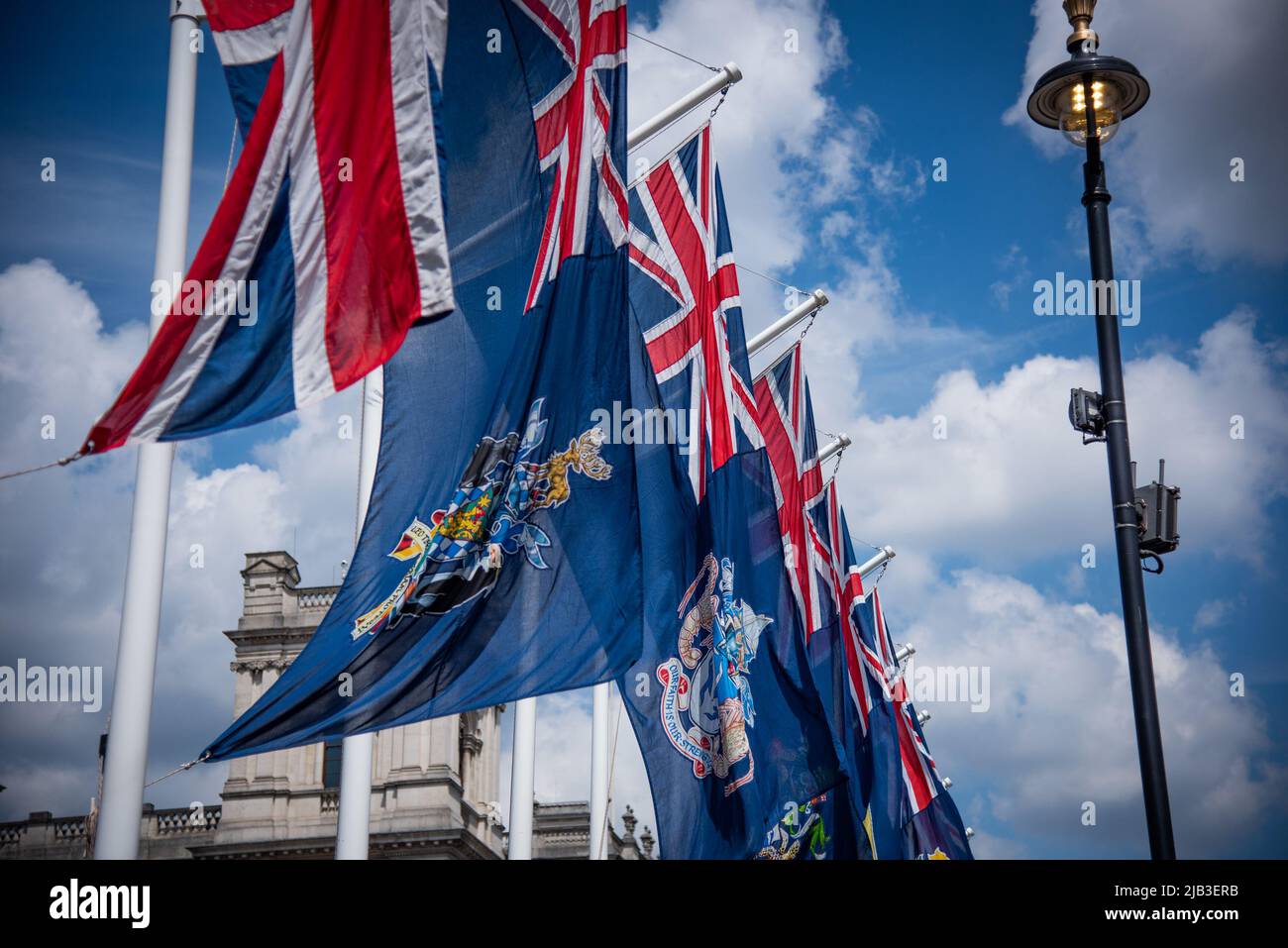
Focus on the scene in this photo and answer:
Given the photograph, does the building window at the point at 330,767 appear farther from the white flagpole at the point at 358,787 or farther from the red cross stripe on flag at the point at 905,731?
the white flagpole at the point at 358,787

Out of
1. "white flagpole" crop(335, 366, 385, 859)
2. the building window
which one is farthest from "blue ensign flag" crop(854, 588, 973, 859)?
the building window

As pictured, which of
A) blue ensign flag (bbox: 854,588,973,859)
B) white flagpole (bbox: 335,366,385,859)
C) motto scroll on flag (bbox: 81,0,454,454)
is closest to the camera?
motto scroll on flag (bbox: 81,0,454,454)

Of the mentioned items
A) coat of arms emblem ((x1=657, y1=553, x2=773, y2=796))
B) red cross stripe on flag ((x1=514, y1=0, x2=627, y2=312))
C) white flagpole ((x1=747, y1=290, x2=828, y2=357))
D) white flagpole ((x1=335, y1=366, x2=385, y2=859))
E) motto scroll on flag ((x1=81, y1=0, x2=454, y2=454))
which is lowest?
white flagpole ((x1=335, y1=366, x2=385, y2=859))

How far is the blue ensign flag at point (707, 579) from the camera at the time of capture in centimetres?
1300

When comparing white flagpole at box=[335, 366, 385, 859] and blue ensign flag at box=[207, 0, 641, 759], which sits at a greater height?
blue ensign flag at box=[207, 0, 641, 759]

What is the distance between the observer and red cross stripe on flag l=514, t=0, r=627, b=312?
10672 millimetres

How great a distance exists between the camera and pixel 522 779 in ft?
56.4

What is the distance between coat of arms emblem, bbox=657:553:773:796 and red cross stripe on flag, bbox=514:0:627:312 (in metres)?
3.84

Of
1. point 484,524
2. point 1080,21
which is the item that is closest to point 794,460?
point 1080,21

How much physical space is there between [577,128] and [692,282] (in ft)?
18.2

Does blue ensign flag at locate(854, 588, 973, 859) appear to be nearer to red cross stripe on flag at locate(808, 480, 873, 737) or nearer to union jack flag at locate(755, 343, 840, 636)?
red cross stripe on flag at locate(808, 480, 873, 737)

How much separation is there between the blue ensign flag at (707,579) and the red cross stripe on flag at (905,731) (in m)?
8.59

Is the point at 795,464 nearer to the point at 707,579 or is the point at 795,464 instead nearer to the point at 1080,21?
the point at 707,579
